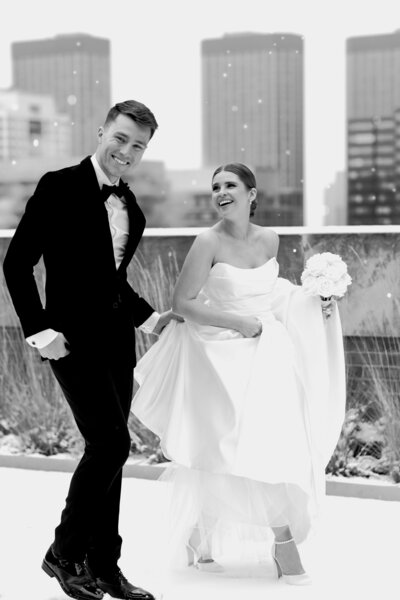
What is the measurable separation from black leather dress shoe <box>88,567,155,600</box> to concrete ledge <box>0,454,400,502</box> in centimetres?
178

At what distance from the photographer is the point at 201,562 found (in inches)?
123

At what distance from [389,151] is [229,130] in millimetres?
1257

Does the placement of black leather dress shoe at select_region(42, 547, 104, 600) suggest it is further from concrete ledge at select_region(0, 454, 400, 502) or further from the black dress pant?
concrete ledge at select_region(0, 454, 400, 502)

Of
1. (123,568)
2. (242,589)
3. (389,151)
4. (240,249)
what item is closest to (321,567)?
(242,589)

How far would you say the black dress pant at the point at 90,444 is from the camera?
265 centimetres

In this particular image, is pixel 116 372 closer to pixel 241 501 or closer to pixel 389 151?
pixel 241 501

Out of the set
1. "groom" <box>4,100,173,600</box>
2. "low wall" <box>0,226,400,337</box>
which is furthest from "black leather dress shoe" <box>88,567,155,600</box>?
"low wall" <box>0,226,400,337</box>

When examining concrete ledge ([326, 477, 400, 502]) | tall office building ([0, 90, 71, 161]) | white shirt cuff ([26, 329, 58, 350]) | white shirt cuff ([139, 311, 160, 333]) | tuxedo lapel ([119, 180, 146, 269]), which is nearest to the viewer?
white shirt cuff ([26, 329, 58, 350])

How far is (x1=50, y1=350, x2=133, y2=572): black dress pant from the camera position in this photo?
2652 mm

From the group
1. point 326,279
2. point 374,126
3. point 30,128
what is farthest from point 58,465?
point 30,128

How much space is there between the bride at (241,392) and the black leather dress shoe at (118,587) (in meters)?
0.39

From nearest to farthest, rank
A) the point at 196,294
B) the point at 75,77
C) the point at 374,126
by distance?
1. the point at 196,294
2. the point at 374,126
3. the point at 75,77

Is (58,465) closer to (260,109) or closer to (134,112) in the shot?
(134,112)

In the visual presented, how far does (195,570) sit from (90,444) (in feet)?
2.35
